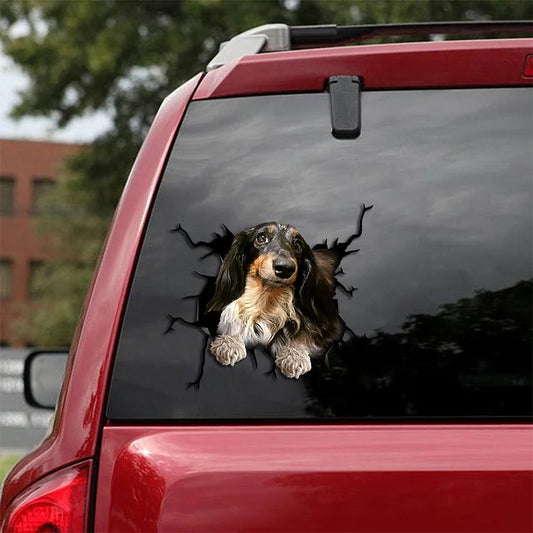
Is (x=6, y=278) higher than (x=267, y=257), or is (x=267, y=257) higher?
(x=6, y=278)

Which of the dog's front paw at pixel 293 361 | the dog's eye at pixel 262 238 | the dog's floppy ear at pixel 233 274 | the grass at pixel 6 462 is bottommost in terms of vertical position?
the grass at pixel 6 462

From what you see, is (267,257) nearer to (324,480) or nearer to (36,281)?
(324,480)

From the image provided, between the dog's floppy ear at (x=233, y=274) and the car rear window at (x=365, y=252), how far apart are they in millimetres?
15

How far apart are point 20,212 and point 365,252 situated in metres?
49.6

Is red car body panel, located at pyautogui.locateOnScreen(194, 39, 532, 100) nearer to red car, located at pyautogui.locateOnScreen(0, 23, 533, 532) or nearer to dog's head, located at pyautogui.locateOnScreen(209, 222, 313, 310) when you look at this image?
red car, located at pyautogui.locateOnScreen(0, 23, 533, 532)

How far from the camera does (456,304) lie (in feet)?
6.31

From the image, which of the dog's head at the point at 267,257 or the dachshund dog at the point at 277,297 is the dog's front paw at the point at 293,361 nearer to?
the dachshund dog at the point at 277,297

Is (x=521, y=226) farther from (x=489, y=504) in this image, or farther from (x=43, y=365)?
(x=43, y=365)

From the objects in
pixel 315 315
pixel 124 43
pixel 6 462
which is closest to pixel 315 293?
pixel 315 315

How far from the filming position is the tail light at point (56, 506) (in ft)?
6.25

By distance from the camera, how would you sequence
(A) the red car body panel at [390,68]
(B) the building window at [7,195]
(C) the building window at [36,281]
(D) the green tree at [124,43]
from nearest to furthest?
1. (A) the red car body panel at [390,68]
2. (D) the green tree at [124,43]
3. (C) the building window at [36,281]
4. (B) the building window at [7,195]

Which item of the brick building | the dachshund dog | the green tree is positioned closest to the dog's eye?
the dachshund dog

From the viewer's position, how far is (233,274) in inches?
78.6

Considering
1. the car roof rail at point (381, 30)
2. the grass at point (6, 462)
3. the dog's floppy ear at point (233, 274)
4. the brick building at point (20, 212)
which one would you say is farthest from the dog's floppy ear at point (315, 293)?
the brick building at point (20, 212)
